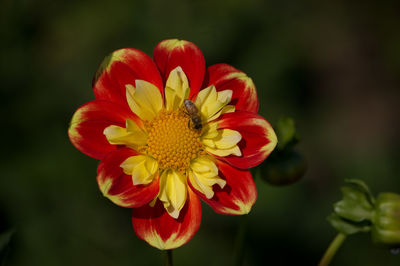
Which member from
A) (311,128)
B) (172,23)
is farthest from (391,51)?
(172,23)

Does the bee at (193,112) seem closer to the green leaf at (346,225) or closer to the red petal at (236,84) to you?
the red petal at (236,84)

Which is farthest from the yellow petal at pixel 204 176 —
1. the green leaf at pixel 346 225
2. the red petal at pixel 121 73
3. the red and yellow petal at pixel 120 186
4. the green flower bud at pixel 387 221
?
the green flower bud at pixel 387 221

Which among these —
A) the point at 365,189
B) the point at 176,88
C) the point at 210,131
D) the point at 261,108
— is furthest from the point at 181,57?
→ the point at 261,108

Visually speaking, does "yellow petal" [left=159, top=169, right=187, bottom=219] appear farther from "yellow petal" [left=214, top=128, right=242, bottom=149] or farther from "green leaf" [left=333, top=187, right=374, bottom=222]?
"green leaf" [left=333, top=187, right=374, bottom=222]

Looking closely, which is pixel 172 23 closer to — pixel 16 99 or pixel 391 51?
pixel 16 99

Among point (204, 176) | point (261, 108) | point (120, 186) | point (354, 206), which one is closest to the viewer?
point (120, 186)

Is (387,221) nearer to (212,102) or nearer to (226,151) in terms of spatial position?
(226,151)

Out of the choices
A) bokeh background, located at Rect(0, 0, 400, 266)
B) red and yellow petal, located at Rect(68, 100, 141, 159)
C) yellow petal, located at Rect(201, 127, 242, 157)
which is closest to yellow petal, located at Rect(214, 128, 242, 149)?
yellow petal, located at Rect(201, 127, 242, 157)
